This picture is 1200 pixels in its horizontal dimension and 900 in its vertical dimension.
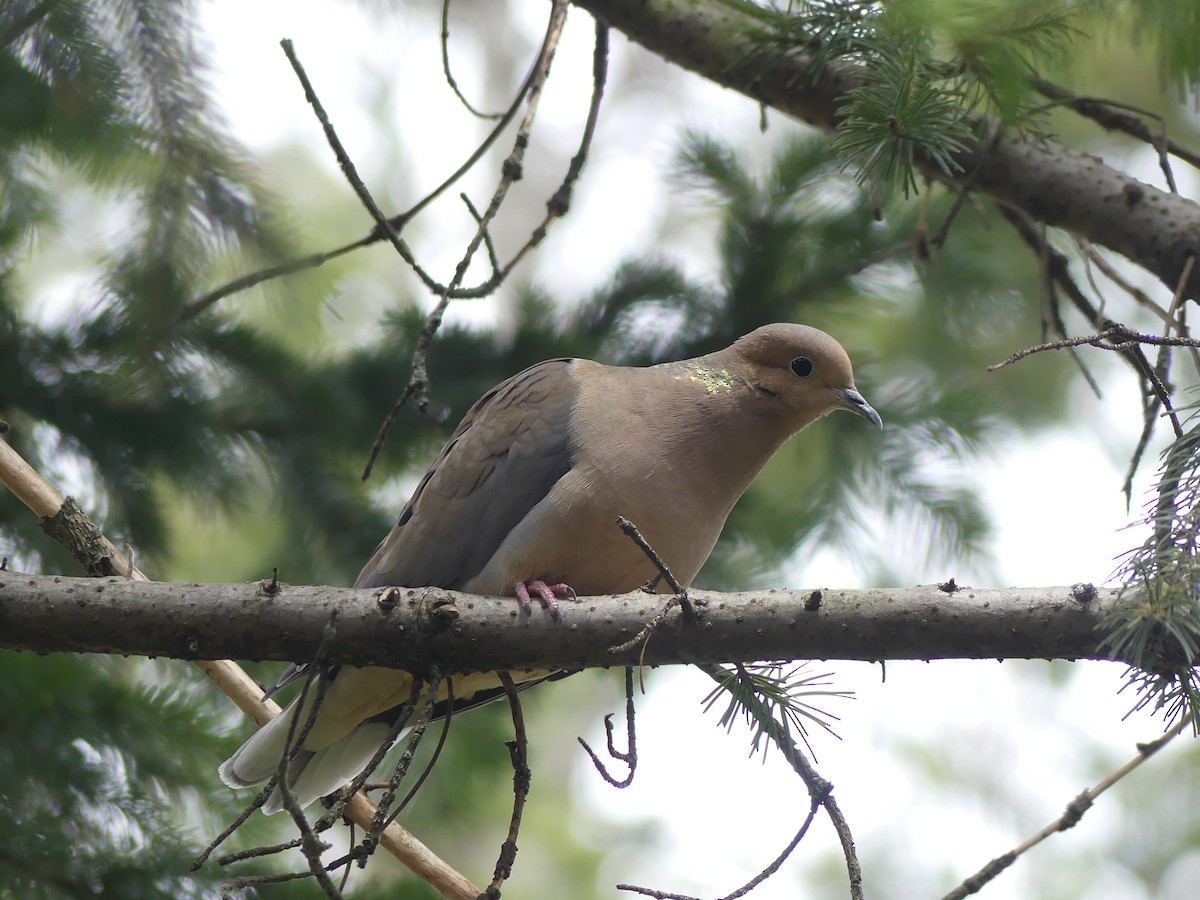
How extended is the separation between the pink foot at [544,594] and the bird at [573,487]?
0.05ft

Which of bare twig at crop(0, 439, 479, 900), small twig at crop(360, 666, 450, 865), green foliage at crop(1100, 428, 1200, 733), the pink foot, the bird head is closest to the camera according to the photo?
green foliage at crop(1100, 428, 1200, 733)

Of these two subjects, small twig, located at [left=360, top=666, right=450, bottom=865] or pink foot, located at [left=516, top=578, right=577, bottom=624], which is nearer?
small twig, located at [left=360, top=666, right=450, bottom=865]

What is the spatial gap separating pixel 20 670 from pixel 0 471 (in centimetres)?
73

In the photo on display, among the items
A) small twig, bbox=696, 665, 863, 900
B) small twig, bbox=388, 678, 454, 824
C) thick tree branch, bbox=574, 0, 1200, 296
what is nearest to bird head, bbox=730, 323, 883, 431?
thick tree branch, bbox=574, 0, 1200, 296

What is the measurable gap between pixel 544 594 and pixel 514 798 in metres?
0.41

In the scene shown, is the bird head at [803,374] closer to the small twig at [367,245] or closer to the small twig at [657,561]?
the small twig at [367,245]

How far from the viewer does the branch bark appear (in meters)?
1.84

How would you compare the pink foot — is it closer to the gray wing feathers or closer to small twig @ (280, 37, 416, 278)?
the gray wing feathers

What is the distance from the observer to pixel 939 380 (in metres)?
4.27

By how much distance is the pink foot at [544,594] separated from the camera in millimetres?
2014

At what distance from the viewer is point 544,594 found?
218 cm

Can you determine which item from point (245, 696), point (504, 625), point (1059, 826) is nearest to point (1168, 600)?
point (1059, 826)

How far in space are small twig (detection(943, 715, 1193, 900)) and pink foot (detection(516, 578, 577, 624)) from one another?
0.84 m

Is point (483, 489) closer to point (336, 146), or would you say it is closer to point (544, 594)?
point (544, 594)
